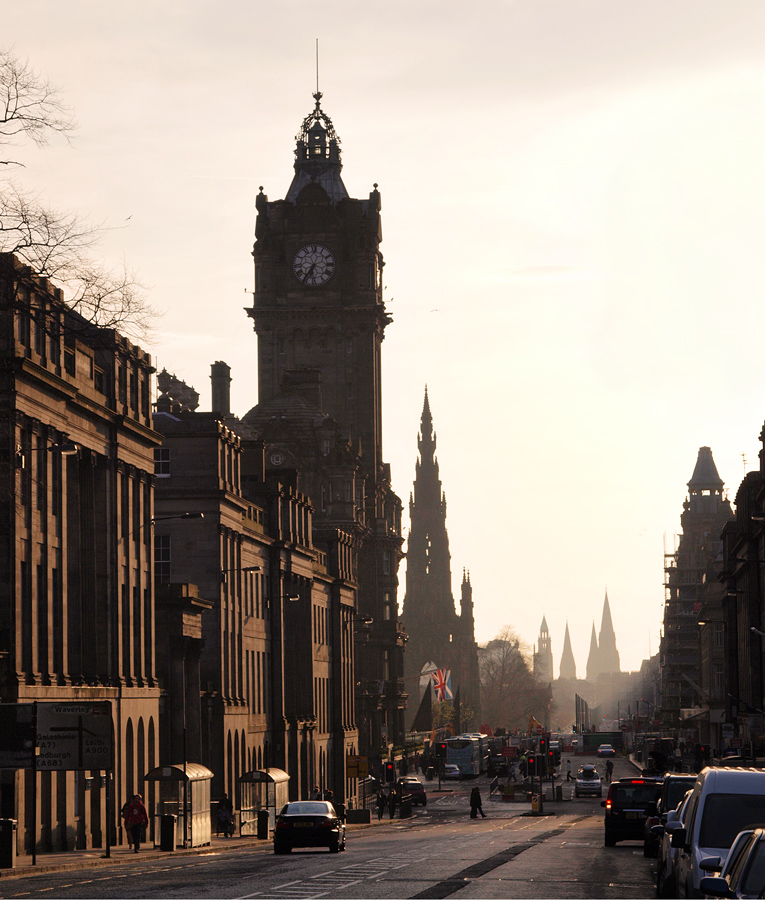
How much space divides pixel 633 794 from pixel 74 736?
614 inches

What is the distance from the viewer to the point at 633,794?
44.2 m

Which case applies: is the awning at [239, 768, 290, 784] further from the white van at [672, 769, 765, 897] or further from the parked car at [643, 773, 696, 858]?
the white van at [672, 769, 765, 897]

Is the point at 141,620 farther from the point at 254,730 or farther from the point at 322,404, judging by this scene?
the point at 322,404

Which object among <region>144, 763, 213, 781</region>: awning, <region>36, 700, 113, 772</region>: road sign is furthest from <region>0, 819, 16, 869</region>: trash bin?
<region>144, 763, 213, 781</region>: awning

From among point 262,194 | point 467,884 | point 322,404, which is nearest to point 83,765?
point 467,884

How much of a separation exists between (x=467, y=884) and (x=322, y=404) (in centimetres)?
12963

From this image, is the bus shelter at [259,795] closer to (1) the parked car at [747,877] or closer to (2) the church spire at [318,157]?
(1) the parked car at [747,877]

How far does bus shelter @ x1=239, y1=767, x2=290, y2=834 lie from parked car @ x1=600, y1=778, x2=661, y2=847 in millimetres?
25289

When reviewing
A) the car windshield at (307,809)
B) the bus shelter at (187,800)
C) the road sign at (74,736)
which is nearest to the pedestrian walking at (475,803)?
the bus shelter at (187,800)

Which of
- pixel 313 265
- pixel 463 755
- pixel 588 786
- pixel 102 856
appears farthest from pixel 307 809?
pixel 313 265

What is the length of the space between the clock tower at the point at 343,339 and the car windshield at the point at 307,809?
339ft

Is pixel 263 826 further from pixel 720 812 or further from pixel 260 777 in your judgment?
pixel 720 812

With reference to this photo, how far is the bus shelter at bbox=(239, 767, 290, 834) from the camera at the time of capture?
68.1 m

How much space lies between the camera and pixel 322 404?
518ft
